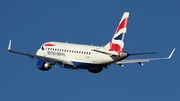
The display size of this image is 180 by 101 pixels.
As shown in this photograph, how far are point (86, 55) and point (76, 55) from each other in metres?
2.93

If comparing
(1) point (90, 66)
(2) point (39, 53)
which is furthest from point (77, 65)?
(2) point (39, 53)

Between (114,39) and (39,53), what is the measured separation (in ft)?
72.5

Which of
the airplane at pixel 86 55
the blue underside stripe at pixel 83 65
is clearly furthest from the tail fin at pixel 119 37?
the blue underside stripe at pixel 83 65

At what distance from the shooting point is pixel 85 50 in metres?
154

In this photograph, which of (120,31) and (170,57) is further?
(170,57)

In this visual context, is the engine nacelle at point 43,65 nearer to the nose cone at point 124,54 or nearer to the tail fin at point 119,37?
the tail fin at point 119,37

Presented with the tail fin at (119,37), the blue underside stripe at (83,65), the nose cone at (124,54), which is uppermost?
the tail fin at (119,37)

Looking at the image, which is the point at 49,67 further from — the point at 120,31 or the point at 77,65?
the point at 120,31

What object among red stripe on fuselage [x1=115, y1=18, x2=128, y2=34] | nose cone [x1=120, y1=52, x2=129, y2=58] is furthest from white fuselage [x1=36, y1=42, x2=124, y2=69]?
red stripe on fuselage [x1=115, y1=18, x2=128, y2=34]

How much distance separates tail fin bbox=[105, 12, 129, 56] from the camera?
148875 mm

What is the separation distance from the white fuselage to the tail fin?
1.02 meters

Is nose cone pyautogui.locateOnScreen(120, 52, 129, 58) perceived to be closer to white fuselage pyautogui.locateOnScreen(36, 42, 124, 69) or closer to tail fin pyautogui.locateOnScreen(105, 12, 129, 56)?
tail fin pyautogui.locateOnScreen(105, 12, 129, 56)

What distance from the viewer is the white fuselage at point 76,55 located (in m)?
151

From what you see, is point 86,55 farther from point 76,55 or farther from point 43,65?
point 43,65
